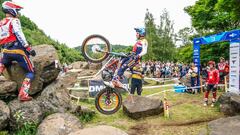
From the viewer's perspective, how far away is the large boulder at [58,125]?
8.55 meters

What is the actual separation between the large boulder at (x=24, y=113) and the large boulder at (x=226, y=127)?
202 inches

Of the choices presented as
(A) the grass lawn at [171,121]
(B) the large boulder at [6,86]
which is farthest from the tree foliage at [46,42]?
(B) the large boulder at [6,86]

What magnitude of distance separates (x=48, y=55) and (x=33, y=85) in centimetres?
107

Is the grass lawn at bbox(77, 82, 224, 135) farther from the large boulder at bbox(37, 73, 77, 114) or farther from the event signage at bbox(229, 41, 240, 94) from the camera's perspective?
the event signage at bbox(229, 41, 240, 94)

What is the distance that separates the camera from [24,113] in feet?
30.2

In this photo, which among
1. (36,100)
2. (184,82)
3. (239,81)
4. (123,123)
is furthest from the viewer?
(184,82)

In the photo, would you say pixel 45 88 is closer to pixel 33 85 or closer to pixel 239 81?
pixel 33 85

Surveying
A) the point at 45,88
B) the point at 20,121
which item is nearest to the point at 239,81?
the point at 45,88

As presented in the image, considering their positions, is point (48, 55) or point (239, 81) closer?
point (48, 55)

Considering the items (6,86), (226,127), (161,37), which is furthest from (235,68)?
(161,37)

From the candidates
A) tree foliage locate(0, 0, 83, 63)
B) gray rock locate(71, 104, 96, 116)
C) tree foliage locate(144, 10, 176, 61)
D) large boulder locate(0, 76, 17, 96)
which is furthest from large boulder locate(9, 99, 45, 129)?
tree foliage locate(144, 10, 176, 61)

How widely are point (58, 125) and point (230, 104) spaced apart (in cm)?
658

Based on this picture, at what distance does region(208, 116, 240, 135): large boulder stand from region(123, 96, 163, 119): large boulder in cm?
265

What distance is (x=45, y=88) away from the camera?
1012 centimetres
